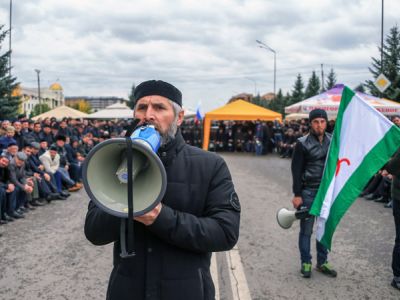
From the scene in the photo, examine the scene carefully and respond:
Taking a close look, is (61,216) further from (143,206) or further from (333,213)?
(143,206)

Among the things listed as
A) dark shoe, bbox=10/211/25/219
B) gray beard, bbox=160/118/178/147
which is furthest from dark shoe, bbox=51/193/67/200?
gray beard, bbox=160/118/178/147

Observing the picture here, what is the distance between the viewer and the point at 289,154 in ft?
72.3

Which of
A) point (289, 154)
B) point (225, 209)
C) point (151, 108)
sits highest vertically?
point (151, 108)

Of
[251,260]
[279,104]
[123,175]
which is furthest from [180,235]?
[279,104]

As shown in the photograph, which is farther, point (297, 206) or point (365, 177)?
point (297, 206)

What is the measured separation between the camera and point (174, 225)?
1771 mm

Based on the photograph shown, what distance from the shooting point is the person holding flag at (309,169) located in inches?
194

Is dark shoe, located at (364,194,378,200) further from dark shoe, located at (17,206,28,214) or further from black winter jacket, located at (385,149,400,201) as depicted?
dark shoe, located at (17,206,28,214)

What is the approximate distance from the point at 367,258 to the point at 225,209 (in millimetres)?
4552

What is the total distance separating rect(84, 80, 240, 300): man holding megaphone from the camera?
183 centimetres

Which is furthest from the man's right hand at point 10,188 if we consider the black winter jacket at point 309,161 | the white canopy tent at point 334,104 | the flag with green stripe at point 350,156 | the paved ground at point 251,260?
the white canopy tent at point 334,104

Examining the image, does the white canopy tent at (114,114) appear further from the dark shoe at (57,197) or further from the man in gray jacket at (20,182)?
the man in gray jacket at (20,182)

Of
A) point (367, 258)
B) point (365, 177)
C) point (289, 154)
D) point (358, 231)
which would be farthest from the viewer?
point (289, 154)

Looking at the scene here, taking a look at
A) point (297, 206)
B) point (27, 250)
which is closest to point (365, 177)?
point (297, 206)
